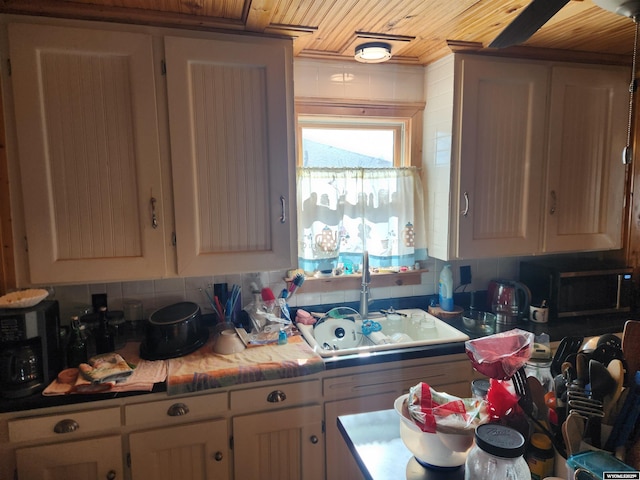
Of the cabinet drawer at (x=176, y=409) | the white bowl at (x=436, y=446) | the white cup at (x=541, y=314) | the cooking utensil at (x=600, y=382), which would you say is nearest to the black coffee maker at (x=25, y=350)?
the cabinet drawer at (x=176, y=409)

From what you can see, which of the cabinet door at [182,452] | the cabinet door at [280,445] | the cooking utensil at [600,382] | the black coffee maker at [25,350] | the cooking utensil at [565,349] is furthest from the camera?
the cabinet door at [280,445]

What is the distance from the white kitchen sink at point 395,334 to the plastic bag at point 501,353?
2.54ft

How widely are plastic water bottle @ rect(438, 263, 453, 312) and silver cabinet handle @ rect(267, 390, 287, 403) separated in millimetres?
1043

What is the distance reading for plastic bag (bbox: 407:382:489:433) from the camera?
85cm

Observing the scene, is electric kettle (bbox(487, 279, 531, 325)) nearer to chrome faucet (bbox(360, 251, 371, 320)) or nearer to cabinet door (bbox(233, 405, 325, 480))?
chrome faucet (bbox(360, 251, 371, 320))

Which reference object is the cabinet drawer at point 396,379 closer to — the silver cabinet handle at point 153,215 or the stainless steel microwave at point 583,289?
the stainless steel microwave at point 583,289

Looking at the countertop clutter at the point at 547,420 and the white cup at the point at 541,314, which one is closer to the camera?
the countertop clutter at the point at 547,420

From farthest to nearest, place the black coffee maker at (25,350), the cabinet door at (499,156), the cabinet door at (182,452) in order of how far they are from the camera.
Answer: the cabinet door at (499,156), the cabinet door at (182,452), the black coffee maker at (25,350)

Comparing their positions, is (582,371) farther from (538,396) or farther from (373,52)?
(373,52)

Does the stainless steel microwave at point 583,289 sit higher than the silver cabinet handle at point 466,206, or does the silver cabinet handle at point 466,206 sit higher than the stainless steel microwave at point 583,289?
the silver cabinet handle at point 466,206

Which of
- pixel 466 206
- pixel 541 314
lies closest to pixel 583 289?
pixel 541 314

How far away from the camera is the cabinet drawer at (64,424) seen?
136 centimetres

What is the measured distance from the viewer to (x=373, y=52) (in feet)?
6.15

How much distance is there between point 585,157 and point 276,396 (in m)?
1.94
